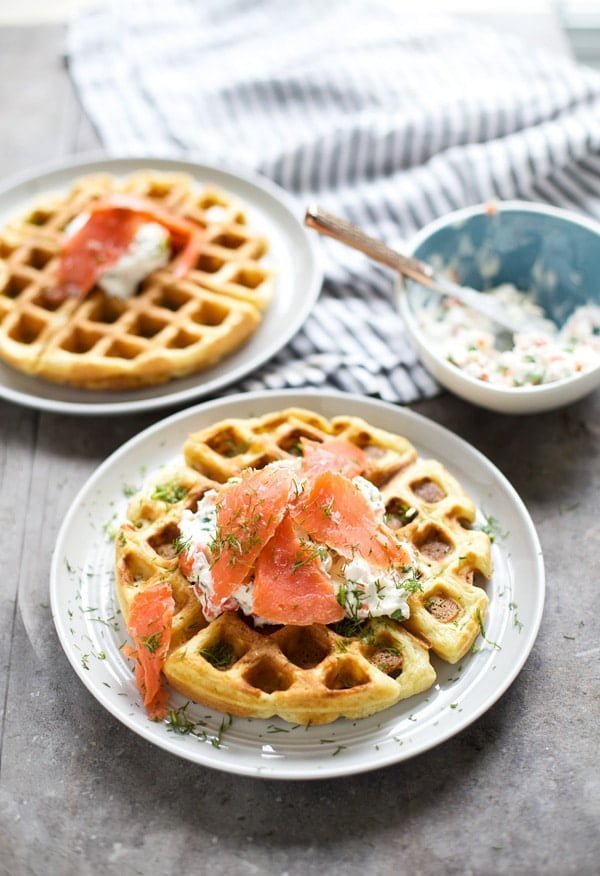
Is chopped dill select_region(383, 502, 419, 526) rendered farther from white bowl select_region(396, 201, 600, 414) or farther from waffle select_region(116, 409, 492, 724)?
white bowl select_region(396, 201, 600, 414)

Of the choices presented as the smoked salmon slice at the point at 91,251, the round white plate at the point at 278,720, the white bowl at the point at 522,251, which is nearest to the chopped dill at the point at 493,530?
the round white plate at the point at 278,720

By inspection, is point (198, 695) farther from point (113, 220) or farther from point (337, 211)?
point (337, 211)

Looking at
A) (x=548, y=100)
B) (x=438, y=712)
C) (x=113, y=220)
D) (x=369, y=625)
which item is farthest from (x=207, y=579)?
(x=548, y=100)

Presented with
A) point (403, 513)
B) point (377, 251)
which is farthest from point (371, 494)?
point (377, 251)

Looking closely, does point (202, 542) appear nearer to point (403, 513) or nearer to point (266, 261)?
point (403, 513)

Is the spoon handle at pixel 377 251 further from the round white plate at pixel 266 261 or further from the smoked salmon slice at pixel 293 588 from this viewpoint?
the smoked salmon slice at pixel 293 588

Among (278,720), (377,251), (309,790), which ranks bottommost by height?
(309,790)
